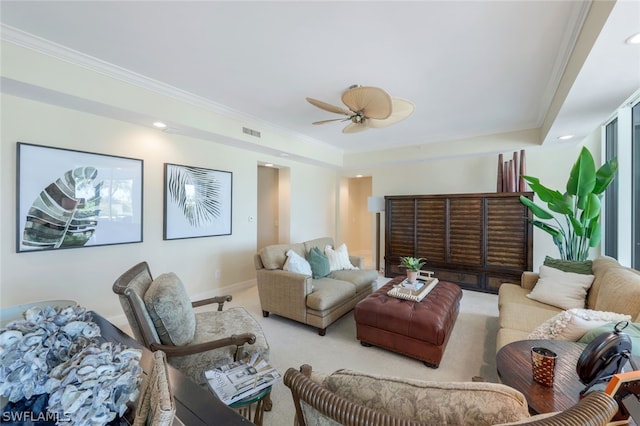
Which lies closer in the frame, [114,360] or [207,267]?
[114,360]

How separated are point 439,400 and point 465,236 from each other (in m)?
4.33

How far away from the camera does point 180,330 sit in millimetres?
1698

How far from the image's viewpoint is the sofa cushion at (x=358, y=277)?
3526 mm

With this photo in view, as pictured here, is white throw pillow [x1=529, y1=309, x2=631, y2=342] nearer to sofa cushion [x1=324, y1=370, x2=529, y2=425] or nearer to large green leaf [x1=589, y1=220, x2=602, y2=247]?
sofa cushion [x1=324, y1=370, x2=529, y2=425]

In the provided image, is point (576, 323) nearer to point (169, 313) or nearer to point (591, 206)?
point (591, 206)

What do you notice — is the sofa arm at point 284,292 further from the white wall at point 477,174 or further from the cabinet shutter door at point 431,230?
the white wall at point 477,174

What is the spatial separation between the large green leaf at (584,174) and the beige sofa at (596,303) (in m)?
0.77

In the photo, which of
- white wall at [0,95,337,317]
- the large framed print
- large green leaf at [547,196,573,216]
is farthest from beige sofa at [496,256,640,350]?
the large framed print

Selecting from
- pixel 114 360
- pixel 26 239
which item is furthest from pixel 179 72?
pixel 114 360

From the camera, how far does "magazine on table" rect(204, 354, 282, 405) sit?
4.46ft

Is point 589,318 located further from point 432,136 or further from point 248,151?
point 248,151

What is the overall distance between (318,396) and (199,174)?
3.71 m

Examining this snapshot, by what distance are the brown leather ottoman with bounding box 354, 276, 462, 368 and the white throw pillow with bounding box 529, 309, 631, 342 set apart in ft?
2.51

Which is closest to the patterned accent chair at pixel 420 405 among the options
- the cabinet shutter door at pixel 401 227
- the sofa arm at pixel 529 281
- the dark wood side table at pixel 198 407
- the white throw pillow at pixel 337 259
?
the dark wood side table at pixel 198 407
